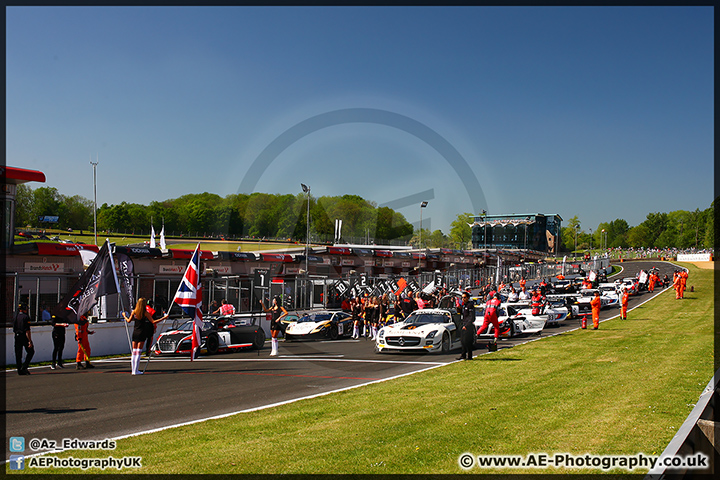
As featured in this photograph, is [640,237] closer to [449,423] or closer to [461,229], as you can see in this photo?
[461,229]

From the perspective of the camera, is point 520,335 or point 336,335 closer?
point 520,335

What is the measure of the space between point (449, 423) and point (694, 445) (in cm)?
336

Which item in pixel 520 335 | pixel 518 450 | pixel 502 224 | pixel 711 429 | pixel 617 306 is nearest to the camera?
pixel 711 429

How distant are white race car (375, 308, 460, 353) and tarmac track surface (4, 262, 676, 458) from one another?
1.17 feet

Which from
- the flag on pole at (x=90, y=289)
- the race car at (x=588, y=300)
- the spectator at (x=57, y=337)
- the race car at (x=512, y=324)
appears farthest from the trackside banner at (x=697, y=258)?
the spectator at (x=57, y=337)

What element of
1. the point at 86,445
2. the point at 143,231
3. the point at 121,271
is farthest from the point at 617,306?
the point at 143,231

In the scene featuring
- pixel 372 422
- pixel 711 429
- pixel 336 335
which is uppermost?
pixel 711 429

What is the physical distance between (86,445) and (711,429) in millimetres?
6820

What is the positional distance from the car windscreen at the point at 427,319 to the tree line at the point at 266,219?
54.3 meters

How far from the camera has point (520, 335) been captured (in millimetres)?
22203

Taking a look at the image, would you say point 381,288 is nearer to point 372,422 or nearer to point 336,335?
point 336,335

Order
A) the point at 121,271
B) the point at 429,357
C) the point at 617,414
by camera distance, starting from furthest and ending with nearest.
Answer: the point at 121,271, the point at 429,357, the point at 617,414

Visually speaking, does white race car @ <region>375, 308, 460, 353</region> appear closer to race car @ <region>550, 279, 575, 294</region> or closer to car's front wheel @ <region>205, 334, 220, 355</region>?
car's front wheel @ <region>205, 334, 220, 355</region>

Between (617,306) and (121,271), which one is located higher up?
(121,271)
